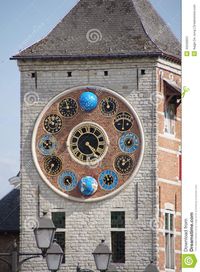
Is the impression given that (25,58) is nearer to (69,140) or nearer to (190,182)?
(69,140)

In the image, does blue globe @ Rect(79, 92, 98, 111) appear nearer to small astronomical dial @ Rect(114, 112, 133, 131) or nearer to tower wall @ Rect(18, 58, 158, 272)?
tower wall @ Rect(18, 58, 158, 272)

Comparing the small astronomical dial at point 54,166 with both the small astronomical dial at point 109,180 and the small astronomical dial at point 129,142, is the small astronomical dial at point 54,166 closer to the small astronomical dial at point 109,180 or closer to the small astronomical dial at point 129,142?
the small astronomical dial at point 109,180

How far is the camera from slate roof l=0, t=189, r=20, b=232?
225 ft

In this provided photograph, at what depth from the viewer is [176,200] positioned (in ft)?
212

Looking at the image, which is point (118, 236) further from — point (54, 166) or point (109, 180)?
point (54, 166)

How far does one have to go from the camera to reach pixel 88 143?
63.5 metres

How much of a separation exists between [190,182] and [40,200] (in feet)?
74.5

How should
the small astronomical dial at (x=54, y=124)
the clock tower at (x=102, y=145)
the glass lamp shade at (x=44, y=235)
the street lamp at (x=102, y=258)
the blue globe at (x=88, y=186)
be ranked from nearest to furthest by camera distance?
the glass lamp shade at (x=44, y=235) → the street lamp at (x=102, y=258) → the clock tower at (x=102, y=145) → the blue globe at (x=88, y=186) → the small astronomical dial at (x=54, y=124)

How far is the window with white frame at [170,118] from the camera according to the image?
64.7m

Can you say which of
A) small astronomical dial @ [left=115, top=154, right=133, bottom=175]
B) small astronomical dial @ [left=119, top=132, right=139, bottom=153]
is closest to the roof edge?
small astronomical dial @ [left=119, top=132, right=139, bottom=153]

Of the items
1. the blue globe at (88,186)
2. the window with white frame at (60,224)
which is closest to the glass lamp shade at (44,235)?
the blue globe at (88,186)

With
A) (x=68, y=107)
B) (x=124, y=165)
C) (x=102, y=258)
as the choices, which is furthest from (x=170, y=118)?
(x=102, y=258)

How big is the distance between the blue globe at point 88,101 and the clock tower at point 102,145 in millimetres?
38

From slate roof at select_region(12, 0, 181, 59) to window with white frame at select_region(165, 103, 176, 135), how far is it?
2.06 metres
